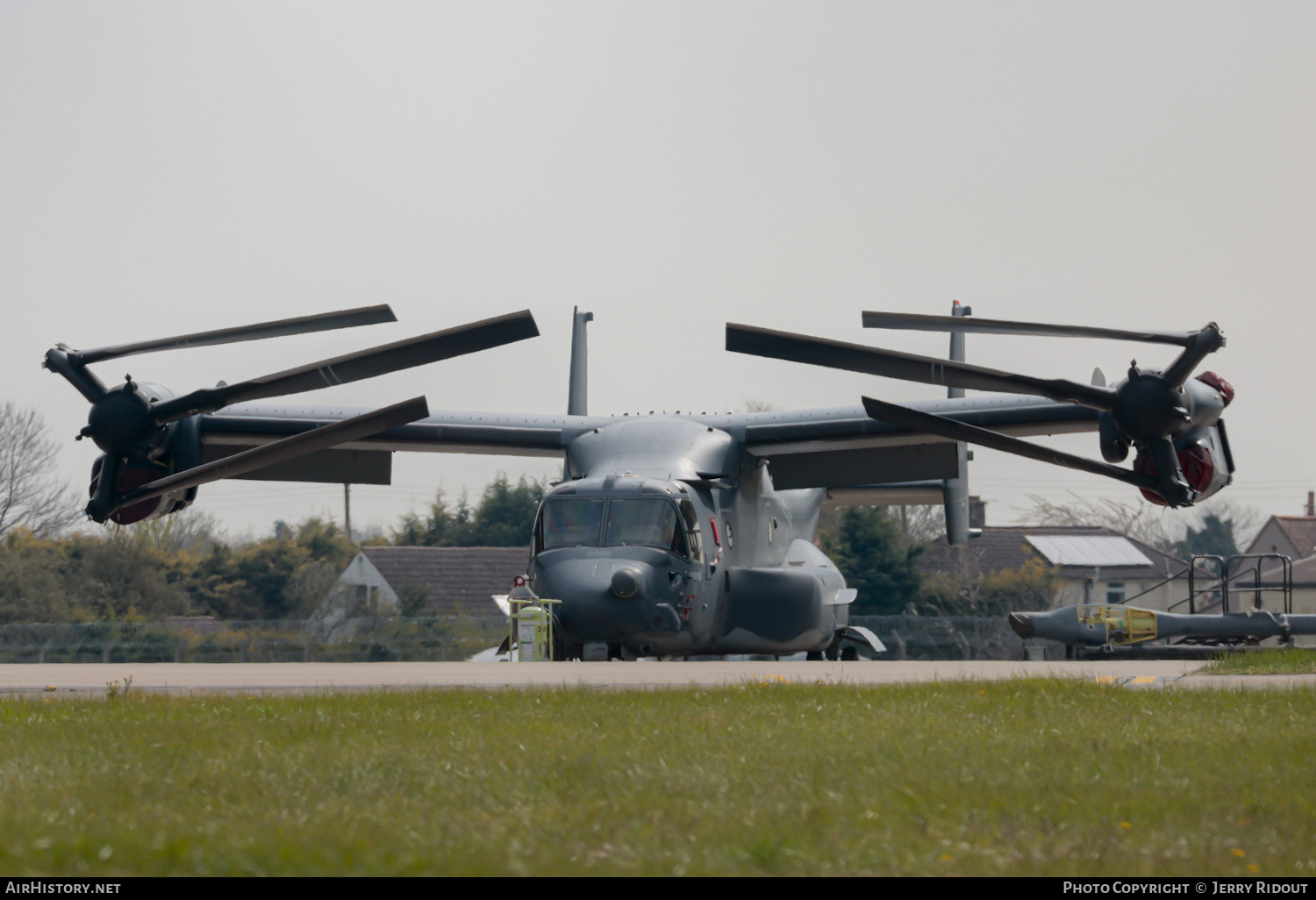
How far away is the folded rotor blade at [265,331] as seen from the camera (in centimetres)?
1335

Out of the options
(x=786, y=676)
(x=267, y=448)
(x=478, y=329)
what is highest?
(x=478, y=329)

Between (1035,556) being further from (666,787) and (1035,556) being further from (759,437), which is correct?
(666,787)

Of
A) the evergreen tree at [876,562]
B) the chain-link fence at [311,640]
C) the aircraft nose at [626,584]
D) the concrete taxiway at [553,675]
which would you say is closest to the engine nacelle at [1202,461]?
the concrete taxiway at [553,675]

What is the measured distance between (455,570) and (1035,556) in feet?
82.8

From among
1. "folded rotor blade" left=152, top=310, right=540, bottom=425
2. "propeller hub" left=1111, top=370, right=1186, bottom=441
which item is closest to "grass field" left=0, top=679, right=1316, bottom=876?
"folded rotor blade" left=152, top=310, right=540, bottom=425

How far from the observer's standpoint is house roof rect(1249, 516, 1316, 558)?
6581cm

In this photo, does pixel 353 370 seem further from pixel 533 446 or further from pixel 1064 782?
pixel 1064 782

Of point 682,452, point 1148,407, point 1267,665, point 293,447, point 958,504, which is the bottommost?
point 1267,665

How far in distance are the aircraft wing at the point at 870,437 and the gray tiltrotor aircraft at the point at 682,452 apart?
33 mm

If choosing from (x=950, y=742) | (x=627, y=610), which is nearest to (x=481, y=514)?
(x=627, y=610)

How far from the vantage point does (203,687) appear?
9.90 m

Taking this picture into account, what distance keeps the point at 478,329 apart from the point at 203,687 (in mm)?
4391

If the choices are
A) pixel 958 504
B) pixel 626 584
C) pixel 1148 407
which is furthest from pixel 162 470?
pixel 958 504

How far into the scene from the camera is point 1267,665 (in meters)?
11.8
